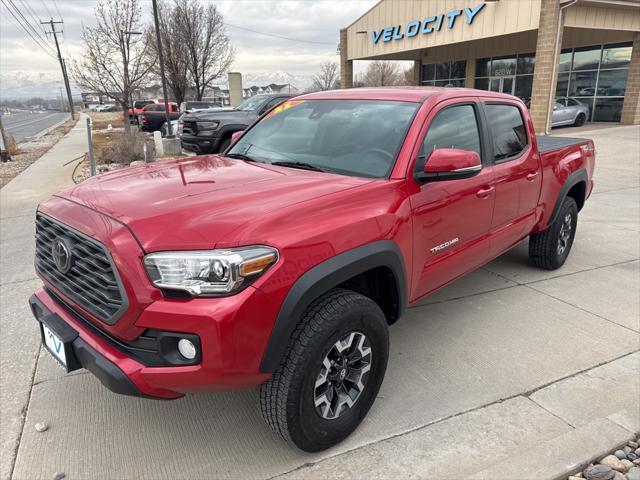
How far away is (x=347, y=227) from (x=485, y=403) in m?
1.42

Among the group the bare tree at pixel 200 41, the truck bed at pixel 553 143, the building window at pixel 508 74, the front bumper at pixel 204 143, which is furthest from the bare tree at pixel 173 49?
the truck bed at pixel 553 143

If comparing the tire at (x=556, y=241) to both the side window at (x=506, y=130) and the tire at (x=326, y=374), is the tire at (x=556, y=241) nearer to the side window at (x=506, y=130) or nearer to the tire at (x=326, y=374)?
the side window at (x=506, y=130)

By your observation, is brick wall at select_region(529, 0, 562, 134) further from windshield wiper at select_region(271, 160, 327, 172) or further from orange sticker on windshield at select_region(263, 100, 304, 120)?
windshield wiper at select_region(271, 160, 327, 172)

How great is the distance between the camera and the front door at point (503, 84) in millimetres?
23112

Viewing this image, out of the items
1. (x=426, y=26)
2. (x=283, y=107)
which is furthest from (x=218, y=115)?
(x=426, y=26)

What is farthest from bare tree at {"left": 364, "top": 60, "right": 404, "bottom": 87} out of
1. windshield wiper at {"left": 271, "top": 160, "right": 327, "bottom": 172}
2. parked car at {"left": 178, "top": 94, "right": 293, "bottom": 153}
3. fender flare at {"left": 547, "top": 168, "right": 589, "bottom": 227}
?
windshield wiper at {"left": 271, "top": 160, "right": 327, "bottom": 172}

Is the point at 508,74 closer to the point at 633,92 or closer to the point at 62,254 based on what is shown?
the point at 633,92

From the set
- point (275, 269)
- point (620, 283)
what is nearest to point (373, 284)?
point (275, 269)

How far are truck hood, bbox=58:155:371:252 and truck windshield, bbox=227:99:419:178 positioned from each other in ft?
0.67

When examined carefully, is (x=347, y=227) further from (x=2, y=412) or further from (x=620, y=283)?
(x=620, y=283)

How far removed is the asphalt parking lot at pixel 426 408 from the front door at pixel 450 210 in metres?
0.59

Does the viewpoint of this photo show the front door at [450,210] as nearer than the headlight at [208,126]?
Yes

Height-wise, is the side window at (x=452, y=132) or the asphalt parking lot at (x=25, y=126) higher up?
the side window at (x=452, y=132)

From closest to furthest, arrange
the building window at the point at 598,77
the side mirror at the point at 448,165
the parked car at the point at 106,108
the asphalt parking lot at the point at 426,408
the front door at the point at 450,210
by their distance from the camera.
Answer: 1. the asphalt parking lot at the point at 426,408
2. the side mirror at the point at 448,165
3. the front door at the point at 450,210
4. the building window at the point at 598,77
5. the parked car at the point at 106,108
